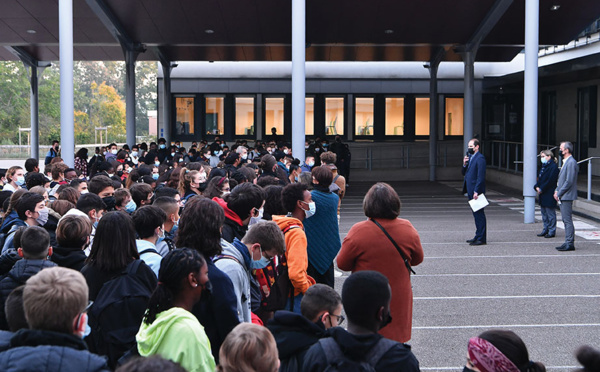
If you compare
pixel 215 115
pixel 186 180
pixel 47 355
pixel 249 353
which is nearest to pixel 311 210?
pixel 186 180

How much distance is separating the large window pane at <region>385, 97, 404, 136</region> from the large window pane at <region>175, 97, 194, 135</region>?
27.2 ft

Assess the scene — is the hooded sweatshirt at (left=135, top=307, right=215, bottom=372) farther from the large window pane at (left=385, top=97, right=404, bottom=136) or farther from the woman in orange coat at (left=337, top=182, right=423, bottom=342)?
the large window pane at (left=385, top=97, right=404, bottom=136)

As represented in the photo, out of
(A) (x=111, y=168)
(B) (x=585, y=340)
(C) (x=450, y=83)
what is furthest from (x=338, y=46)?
(B) (x=585, y=340)

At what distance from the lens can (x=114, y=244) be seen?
14.8 feet

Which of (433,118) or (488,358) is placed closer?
(488,358)

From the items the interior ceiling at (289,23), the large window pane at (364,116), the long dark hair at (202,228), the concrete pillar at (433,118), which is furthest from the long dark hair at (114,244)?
the large window pane at (364,116)

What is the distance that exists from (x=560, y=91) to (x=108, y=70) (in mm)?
79770

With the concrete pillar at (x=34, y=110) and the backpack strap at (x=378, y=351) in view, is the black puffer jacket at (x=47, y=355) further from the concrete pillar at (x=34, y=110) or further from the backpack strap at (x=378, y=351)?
the concrete pillar at (x=34, y=110)

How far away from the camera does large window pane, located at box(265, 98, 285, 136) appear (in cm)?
3200

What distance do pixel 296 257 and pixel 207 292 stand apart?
5.02 feet

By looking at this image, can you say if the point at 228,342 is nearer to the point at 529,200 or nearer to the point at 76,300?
the point at 76,300

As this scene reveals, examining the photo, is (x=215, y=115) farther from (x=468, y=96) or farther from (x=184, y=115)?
(x=468, y=96)

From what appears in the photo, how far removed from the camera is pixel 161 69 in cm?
3078

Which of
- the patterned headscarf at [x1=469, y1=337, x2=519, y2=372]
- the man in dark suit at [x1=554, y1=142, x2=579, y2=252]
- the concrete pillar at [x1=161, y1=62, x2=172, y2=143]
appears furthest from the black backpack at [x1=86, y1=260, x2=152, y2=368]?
the concrete pillar at [x1=161, y1=62, x2=172, y2=143]
